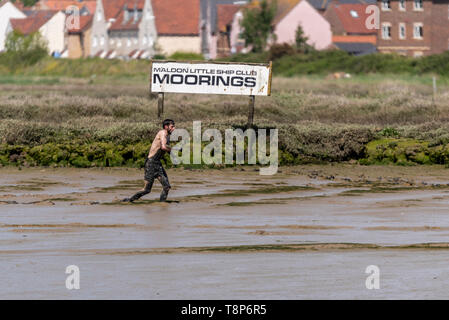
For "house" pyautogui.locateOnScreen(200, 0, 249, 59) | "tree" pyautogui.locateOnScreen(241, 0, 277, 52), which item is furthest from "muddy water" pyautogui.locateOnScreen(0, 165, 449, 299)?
"house" pyautogui.locateOnScreen(200, 0, 249, 59)

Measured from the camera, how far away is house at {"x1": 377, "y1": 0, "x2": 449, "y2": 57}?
93375mm

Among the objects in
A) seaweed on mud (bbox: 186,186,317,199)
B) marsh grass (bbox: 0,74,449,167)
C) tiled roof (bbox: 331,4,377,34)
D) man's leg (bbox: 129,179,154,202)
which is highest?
tiled roof (bbox: 331,4,377,34)

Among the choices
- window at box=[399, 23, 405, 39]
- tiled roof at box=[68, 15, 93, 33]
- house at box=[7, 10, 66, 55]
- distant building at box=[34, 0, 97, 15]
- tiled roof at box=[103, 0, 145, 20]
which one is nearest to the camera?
window at box=[399, 23, 405, 39]

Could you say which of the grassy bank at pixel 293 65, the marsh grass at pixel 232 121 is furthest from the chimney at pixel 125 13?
the marsh grass at pixel 232 121

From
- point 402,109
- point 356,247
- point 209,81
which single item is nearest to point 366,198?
point 356,247

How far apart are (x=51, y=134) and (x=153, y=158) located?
9.69m

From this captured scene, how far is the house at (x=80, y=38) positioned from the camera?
119625mm

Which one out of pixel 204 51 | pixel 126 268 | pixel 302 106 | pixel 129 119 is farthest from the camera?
pixel 204 51

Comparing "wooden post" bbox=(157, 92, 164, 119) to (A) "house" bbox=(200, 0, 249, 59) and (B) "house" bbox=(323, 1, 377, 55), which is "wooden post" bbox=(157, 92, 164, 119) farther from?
(A) "house" bbox=(200, 0, 249, 59)

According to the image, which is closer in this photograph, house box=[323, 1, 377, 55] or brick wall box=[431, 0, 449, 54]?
brick wall box=[431, 0, 449, 54]

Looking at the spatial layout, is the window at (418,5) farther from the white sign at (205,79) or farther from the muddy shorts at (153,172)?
the muddy shorts at (153,172)

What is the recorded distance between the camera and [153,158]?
59.8 feet
